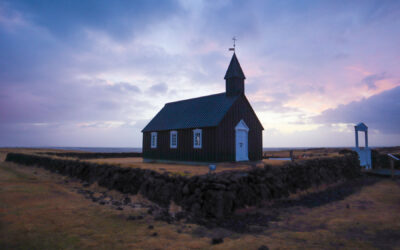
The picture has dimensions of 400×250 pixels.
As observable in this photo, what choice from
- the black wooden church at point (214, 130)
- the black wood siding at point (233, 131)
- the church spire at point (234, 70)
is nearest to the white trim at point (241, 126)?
the black wooden church at point (214, 130)

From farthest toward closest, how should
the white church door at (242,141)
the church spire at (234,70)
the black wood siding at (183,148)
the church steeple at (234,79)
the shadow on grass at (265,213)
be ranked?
the church spire at (234,70) < the church steeple at (234,79) < the white church door at (242,141) < the black wood siding at (183,148) < the shadow on grass at (265,213)

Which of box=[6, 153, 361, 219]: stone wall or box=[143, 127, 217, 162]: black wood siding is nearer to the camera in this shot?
box=[6, 153, 361, 219]: stone wall

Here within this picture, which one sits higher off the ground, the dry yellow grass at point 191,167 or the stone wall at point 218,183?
the dry yellow grass at point 191,167

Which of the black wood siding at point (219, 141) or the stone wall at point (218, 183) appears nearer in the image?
the stone wall at point (218, 183)

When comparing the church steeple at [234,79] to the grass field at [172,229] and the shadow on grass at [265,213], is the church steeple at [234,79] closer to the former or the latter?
the shadow on grass at [265,213]

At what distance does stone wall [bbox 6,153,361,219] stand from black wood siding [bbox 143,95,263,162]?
6.26 meters

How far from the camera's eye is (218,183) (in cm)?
1024

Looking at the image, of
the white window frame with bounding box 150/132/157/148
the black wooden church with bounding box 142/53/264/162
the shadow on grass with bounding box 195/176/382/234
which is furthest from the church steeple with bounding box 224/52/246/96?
the shadow on grass with bounding box 195/176/382/234

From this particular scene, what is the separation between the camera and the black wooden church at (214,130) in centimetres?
2009

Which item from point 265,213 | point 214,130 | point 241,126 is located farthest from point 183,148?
point 265,213

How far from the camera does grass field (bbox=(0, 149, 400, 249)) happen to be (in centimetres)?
672

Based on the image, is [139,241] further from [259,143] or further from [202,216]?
[259,143]

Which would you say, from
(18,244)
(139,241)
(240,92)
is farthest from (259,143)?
(18,244)

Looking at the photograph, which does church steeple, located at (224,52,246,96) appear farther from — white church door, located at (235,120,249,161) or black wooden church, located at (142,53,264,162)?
white church door, located at (235,120,249,161)
